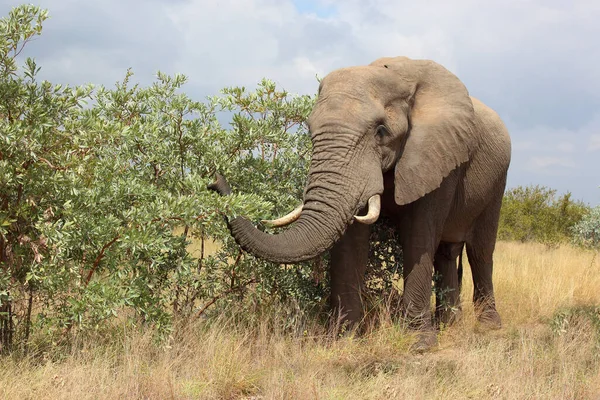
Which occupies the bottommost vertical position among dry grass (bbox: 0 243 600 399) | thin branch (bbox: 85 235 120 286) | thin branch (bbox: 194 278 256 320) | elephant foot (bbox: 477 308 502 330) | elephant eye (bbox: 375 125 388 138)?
dry grass (bbox: 0 243 600 399)

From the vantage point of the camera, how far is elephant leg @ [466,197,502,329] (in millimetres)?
9492

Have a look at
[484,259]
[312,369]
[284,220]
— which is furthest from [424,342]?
[484,259]

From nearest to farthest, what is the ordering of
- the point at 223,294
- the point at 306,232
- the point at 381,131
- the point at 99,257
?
the point at 99,257
the point at 306,232
the point at 381,131
the point at 223,294

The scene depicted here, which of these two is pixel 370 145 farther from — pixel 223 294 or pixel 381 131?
pixel 223 294

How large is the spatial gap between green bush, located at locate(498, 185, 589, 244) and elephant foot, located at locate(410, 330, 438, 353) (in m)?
16.4

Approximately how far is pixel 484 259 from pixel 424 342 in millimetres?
2466

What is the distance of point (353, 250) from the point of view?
7.47m

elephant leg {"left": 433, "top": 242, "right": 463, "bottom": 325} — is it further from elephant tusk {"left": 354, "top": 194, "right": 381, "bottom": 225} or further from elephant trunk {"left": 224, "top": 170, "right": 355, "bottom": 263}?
elephant trunk {"left": 224, "top": 170, "right": 355, "bottom": 263}

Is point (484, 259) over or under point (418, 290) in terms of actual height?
over

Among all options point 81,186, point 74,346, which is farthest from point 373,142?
point 74,346

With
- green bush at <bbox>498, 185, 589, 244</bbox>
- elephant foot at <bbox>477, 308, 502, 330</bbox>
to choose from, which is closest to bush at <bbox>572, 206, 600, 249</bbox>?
green bush at <bbox>498, 185, 589, 244</bbox>

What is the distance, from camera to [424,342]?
7.65 m

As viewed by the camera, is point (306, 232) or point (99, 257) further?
point (306, 232)

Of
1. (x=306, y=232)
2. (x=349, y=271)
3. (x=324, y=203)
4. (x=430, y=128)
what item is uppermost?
(x=430, y=128)
